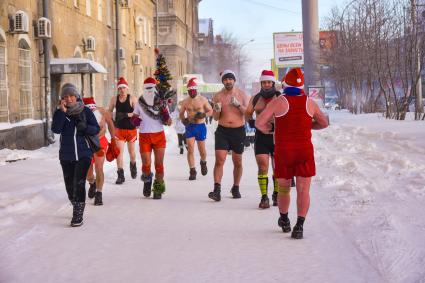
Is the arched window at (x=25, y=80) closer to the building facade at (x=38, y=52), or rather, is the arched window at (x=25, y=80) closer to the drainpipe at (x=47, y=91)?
the building facade at (x=38, y=52)

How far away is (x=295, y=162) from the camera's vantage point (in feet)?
20.8

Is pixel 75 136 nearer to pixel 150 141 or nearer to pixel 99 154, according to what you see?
→ pixel 99 154

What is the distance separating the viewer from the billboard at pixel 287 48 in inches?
1597

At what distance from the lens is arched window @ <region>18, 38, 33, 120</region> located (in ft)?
61.1

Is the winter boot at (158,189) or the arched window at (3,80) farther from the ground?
the arched window at (3,80)

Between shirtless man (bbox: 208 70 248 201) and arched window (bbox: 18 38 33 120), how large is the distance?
36.8ft

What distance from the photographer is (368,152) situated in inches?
604

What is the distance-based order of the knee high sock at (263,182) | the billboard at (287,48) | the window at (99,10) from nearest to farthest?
the knee high sock at (263,182) < the window at (99,10) < the billboard at (287,48)

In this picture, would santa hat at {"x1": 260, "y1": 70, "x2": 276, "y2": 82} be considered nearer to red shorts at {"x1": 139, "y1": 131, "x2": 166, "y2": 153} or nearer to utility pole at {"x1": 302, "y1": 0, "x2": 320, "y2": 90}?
red shorts at {"x1": 139, "y1": 131, "x2": 166, "y2": 153}

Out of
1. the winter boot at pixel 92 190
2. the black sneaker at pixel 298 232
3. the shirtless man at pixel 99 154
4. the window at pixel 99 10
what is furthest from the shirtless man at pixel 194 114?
the window at pixel 99 10

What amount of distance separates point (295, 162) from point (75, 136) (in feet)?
8.62

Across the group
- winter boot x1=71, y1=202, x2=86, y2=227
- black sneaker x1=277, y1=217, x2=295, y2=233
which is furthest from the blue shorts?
black sneaker x1=277, y1=217, x2=295, y2=233

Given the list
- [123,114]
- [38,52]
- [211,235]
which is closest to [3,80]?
[38,52]

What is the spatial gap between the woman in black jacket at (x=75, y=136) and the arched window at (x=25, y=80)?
11979 mm
